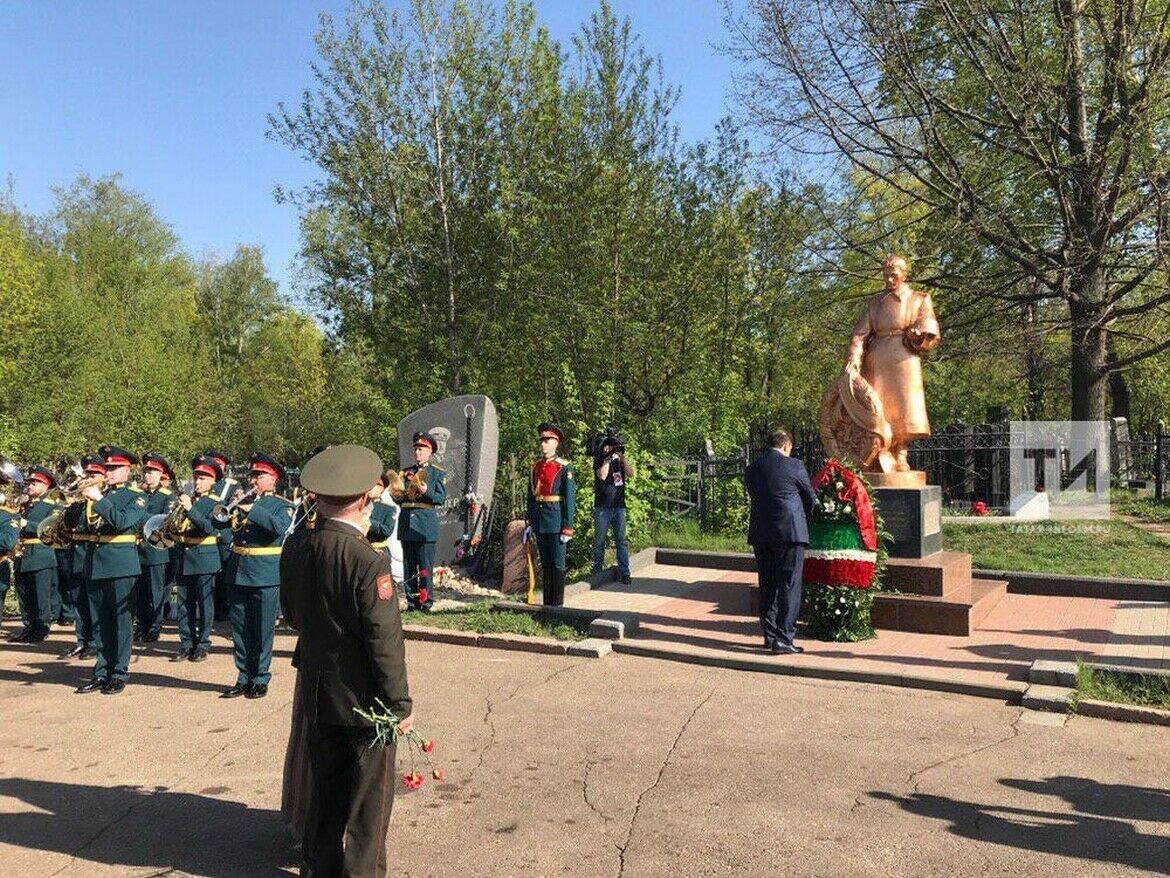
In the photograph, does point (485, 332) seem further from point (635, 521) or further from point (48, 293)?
point (48, 293)

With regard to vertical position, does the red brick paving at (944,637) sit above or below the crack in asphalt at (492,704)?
above

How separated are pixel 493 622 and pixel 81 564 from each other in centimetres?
430

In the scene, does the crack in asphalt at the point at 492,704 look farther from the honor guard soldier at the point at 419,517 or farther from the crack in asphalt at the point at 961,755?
the honor guard soldier at the point at 419,517

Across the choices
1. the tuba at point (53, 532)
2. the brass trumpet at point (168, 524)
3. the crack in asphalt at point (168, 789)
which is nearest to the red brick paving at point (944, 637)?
the crack in asphalt at point (168, 789)

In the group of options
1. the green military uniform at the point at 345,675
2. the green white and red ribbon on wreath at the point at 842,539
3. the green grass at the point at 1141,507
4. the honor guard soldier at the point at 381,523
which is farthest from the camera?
the green grass at the point at 1141,507

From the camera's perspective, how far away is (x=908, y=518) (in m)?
9.91

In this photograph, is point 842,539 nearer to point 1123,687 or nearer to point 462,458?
point 1123,687

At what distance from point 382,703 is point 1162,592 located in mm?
9669

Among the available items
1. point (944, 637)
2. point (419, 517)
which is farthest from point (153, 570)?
point (944, 637)

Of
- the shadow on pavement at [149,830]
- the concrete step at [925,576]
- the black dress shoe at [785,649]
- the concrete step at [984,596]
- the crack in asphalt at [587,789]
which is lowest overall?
the shadow on pavement at [149,830]

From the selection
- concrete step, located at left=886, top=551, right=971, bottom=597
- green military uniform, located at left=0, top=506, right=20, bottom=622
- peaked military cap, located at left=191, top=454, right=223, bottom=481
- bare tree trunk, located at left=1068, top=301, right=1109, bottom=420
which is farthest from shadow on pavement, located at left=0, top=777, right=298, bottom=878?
bare tree trunk, located at left=1068, top=301, right=1109, bottom=420

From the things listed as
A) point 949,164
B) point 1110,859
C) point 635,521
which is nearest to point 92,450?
point 635,521

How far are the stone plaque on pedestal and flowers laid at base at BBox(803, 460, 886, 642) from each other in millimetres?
1130

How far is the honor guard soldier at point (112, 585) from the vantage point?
749 cm
